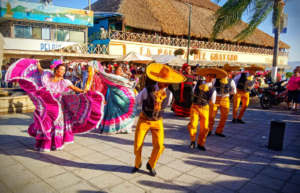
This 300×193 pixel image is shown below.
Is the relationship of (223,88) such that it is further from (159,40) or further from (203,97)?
(159,40)

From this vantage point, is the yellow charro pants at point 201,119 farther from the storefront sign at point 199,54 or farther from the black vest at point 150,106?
the storefront sign at point 199,54

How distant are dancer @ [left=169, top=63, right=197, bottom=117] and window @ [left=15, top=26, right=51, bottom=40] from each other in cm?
1548

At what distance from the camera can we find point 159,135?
355 centimetres

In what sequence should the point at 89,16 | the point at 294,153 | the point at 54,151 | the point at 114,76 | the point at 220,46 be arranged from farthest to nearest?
the point at 220,46
the point at 89,16
the point at 114,76
the point at 294,153
the point at 54,151

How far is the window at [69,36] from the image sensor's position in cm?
1940

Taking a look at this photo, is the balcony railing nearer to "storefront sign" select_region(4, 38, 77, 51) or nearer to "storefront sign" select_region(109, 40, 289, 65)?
"storefront sign" select_region(109, 40, 289, 65)

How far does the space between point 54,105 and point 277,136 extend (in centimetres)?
483

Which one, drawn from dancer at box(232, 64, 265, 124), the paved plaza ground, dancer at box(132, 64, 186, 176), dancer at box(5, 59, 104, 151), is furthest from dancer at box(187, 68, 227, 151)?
dancer at box(232, 64, 265, 124)

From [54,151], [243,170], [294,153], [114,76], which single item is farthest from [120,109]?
[294,153]

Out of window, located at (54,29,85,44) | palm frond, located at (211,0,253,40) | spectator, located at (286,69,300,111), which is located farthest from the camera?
window, located at (54,29,85,44)

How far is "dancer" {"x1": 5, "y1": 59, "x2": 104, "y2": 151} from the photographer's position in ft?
14.3

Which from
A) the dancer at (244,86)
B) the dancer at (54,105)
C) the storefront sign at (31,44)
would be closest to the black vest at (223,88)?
the dancer at (244,86)

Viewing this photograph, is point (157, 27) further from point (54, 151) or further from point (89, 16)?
point (54, 151)

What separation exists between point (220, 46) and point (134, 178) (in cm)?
2802
